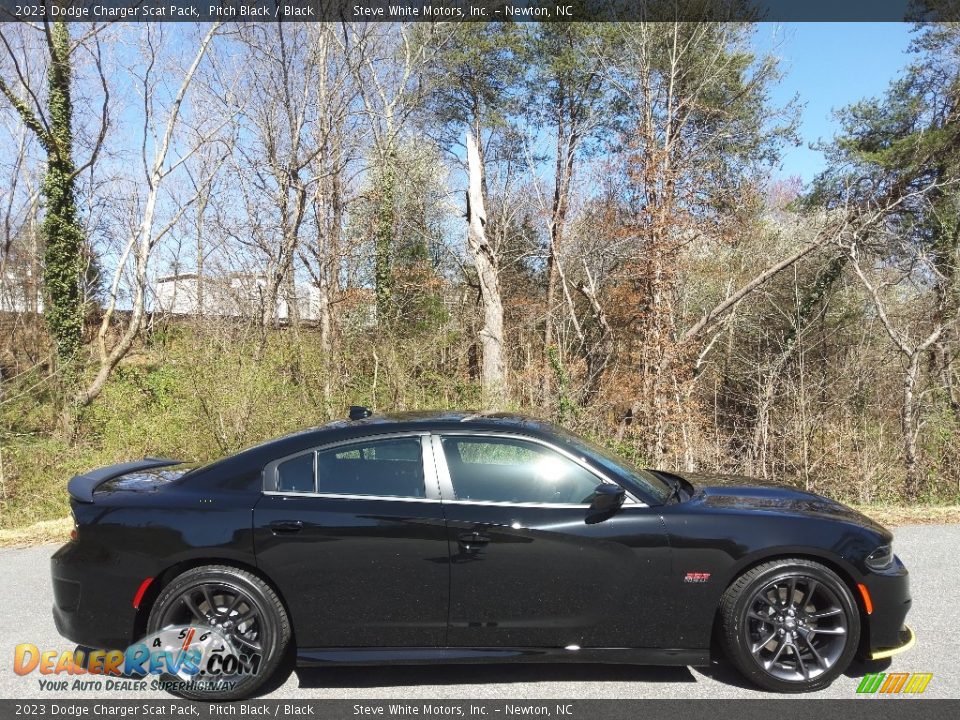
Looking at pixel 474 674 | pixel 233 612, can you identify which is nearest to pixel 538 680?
pixel 474 674

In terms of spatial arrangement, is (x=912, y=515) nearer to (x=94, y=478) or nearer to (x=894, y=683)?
(x=894, y=683)

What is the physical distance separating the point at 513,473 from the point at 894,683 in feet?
7.15

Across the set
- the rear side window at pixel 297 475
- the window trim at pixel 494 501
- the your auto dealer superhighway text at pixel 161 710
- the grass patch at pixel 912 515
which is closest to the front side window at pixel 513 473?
the window trim at pixel 494 501

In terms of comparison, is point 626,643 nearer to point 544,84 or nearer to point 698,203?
point 698,203

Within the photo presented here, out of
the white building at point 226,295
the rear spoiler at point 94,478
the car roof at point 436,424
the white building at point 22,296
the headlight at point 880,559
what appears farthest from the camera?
the white building at point 226,295

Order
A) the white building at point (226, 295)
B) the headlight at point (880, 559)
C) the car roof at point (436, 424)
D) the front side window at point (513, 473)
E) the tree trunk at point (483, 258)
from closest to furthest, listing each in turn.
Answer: the headlight at point (880, 559)
the front side window at point (513, 473)
the car roof at point (436, 424)
the tree trunk at point (483, 258)
the white building at point (226, 295)

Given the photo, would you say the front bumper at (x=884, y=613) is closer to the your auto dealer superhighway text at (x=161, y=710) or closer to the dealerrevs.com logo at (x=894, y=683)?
the dealerrevs.com logo at (x=894, y=683)

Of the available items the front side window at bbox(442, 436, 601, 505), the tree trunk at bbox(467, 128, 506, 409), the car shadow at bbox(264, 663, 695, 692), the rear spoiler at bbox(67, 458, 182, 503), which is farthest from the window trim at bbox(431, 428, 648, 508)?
the tree trunk at bbox(467, 128, 506, 409)


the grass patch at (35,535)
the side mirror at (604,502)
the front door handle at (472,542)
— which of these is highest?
the side mirror at (604,502)

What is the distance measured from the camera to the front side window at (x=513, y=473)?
3.62 metres

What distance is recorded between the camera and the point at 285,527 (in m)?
3.49

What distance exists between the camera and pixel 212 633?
11.3ft

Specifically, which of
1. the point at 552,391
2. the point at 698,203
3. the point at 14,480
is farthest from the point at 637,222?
the point at 14,480

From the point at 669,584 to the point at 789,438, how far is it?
31.4 ft
